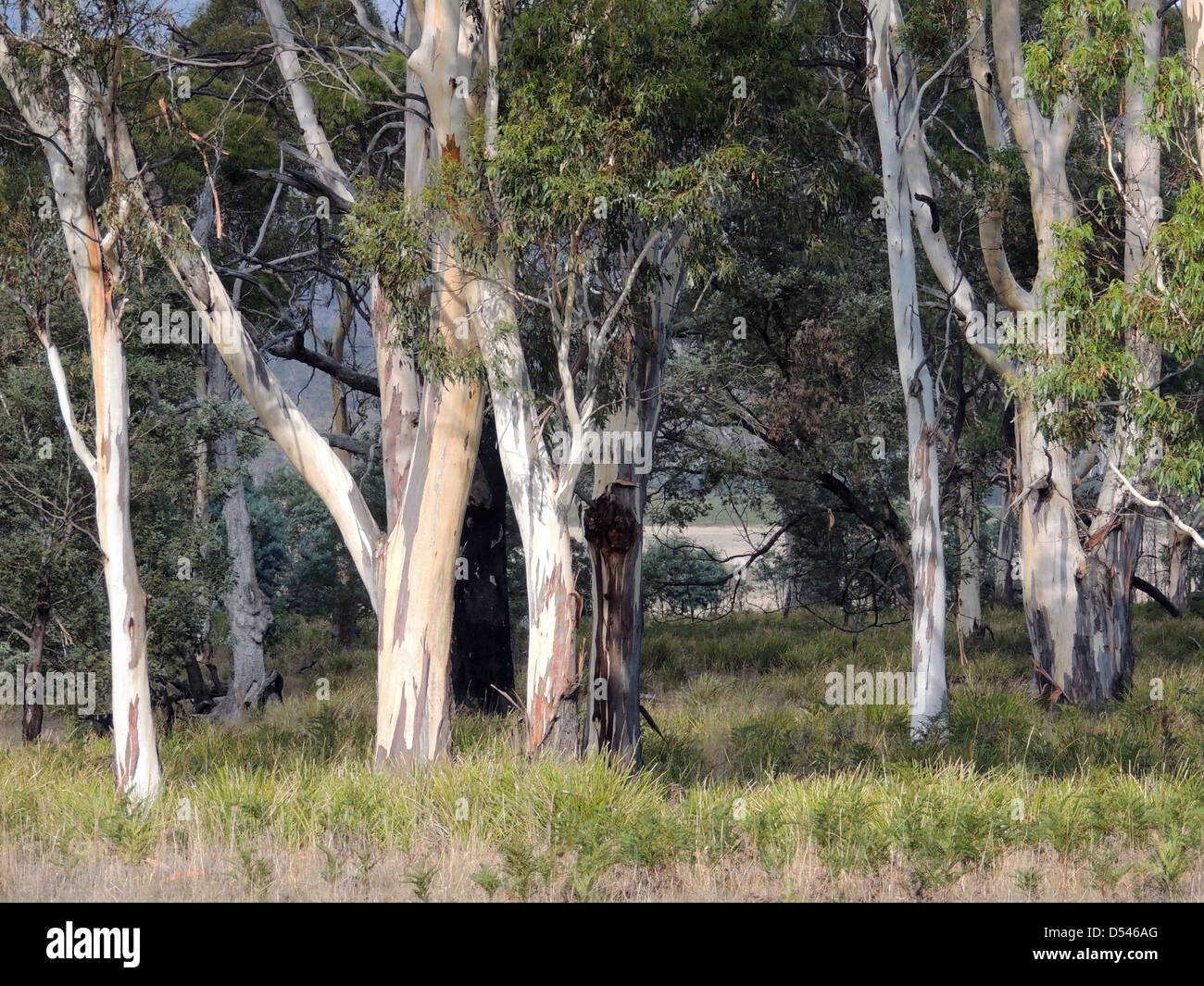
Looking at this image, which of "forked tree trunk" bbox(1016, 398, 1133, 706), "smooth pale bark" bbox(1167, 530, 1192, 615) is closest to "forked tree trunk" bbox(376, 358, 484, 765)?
"forked tree trunk" bbox(1016, 398, 1133, 706)

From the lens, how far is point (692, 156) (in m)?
11.4

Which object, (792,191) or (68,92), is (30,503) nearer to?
(68,92)

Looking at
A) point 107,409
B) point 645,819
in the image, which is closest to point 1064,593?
point 645,819

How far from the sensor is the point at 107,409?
32.7 ft

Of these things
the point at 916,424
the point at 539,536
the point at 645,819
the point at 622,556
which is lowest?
the point at 645,819

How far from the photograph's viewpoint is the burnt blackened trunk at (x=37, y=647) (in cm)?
1175

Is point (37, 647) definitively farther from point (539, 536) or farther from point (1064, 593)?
point (1064, 593)

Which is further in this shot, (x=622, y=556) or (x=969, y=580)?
(x=969, y=580)

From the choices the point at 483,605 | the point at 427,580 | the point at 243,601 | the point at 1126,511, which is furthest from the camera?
the point at 243,601

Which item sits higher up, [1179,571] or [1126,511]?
[1126,511]

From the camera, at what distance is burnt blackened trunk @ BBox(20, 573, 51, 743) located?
463 inches

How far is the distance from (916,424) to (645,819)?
604 centimetres

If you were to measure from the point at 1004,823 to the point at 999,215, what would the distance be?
337 inches

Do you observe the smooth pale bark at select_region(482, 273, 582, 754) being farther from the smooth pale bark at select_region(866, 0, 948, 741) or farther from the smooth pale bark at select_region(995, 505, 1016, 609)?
the smooth pale bark at select_region(995, 505, 1016, 609)
